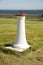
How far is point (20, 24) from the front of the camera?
14.0m

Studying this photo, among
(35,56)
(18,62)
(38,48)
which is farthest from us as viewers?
(38,48)

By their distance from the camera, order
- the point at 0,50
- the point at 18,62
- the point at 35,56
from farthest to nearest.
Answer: the point at 0,50 → the point at 35,56 → the point at 18,62

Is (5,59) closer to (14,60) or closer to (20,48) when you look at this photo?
(14,60)

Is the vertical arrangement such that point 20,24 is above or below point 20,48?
above

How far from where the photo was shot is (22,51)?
43.0ft

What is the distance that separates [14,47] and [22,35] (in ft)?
2.83

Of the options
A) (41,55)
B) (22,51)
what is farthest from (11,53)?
(41,55)

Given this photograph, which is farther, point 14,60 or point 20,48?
point 20,48

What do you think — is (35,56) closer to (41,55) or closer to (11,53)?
(41,55)

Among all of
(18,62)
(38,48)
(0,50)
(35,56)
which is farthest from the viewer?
(38,48)

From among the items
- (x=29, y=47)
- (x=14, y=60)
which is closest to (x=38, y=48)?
(x=29, y=47)

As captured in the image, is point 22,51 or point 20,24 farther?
point 20,24

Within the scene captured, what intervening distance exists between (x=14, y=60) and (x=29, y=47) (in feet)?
11.7

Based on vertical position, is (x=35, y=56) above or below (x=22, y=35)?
below
